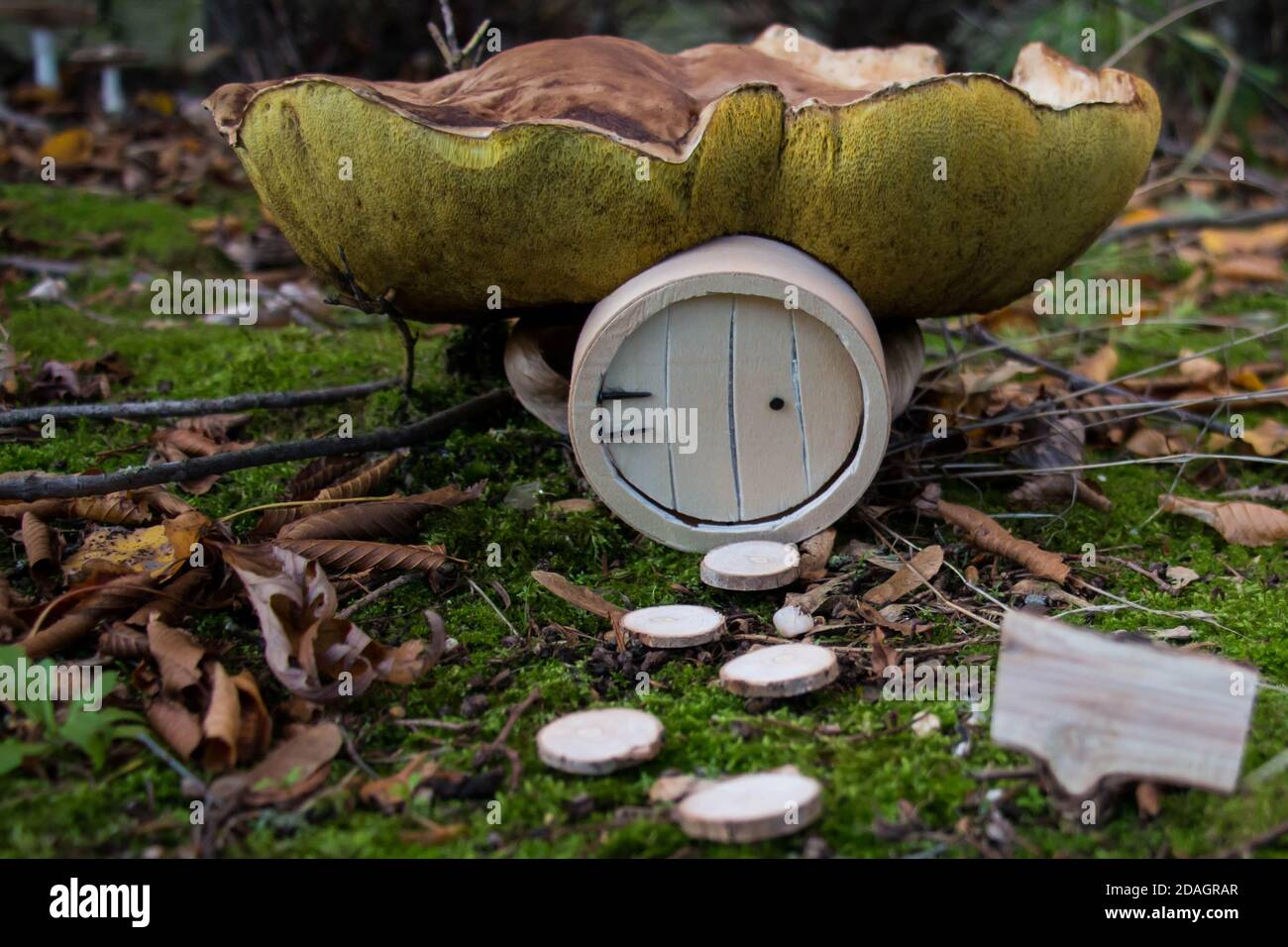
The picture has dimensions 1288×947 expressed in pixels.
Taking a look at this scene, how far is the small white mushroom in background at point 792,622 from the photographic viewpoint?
1.85 metres

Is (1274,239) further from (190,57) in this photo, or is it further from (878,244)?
(190,57)

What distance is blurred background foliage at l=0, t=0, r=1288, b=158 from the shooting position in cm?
462

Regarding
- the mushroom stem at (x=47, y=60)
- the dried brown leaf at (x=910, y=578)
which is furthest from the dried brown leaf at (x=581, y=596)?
the mushroom stem at (x=47, y=60)

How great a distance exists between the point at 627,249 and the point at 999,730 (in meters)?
0.97

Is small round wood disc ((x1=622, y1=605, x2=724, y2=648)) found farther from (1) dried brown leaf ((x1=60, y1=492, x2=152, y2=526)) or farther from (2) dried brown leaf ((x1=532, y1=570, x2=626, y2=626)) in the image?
(1) dried brown leaf ((x1=60, y1=492, x2=152, y2=526))

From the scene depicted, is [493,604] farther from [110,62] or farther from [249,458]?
[110,62]

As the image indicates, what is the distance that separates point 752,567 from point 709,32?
461 cm

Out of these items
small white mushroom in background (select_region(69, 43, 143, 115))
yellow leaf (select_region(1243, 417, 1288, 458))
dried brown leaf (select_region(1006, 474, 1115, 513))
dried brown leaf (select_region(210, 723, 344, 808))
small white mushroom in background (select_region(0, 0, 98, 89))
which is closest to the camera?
dried brown leaf (select_region(210, 723, 344, 808))

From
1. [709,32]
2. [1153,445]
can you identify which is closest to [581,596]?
[1153,445]

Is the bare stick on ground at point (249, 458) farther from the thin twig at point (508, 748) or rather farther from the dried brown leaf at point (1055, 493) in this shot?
the dried brown leaf at point (1055, 493)

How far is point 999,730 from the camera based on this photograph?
137 centimetres

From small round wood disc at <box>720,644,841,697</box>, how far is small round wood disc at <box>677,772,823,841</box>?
23 cm

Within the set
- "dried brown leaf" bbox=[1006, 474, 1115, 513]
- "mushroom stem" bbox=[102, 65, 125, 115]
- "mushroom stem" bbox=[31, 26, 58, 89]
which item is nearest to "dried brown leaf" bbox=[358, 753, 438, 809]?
"dried brown leaf" bbox=[1006, 474, 1115, 513]

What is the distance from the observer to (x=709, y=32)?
19.3 feet
